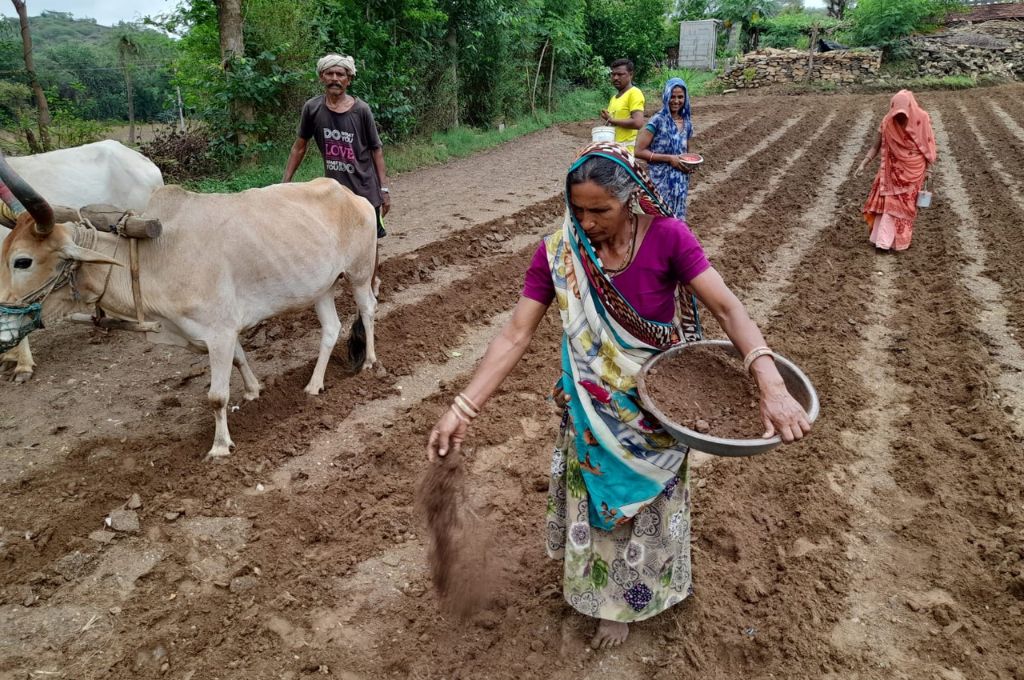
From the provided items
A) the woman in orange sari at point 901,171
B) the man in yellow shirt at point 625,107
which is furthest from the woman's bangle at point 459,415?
the woman in orange sari at point 901,171

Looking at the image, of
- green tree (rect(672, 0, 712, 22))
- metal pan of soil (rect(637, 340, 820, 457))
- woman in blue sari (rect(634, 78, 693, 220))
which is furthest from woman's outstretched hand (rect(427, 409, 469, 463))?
green tree (rect(672, 0, 712, 22))

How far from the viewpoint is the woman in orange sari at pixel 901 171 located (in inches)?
296

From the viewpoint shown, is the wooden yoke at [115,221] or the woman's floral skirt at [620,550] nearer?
the woman's floral skirt at [620,550]

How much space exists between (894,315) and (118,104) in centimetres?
3325

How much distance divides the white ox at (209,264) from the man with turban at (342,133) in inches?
33.0

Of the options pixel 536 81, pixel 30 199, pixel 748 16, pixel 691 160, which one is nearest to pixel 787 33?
pixel 748 16

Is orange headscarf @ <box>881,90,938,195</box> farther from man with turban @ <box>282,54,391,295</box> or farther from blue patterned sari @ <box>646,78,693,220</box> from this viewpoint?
man with turban @ <box>282,54,391,295</box>

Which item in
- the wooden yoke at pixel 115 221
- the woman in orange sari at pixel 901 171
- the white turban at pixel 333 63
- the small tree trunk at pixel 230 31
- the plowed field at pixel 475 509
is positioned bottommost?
the plowed field at pixel 475 509

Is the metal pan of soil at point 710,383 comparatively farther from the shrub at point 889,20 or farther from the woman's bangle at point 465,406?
the shrub at point 889,20

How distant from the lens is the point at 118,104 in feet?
99.1

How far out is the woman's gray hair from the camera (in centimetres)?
208

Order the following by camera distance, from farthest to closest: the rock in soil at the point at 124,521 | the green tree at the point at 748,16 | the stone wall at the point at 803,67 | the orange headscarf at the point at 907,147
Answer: the green tree at the point at 748,16 < the stone wall at the point at 803,67 < the orange headscarf at the point at 907,147 < the rock in soil at the point at 124,521

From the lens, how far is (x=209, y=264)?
3.99 metres

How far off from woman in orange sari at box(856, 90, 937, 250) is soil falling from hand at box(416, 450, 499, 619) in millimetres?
6682
